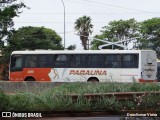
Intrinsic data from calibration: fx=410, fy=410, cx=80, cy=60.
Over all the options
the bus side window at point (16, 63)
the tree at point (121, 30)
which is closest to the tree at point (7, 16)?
the bus side window at point (16, 63)

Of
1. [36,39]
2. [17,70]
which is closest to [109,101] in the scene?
[17,70]

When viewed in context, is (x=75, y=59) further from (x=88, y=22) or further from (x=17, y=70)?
(x=88, y=22)

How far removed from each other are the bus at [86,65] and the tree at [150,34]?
45.3 m

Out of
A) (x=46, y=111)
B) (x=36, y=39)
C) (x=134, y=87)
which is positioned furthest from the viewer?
(x=36, y=39)

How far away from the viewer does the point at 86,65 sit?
1175 inches

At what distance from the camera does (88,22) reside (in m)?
79.1

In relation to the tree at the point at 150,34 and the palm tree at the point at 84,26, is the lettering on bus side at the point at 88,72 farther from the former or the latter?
the palm tree at the point at 84,26

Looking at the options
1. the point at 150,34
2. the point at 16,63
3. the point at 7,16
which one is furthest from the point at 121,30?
the point at 7,16

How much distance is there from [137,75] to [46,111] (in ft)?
65.1

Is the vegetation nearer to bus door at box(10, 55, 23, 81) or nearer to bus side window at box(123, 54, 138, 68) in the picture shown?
bus side window at box(123, 54, 138, 68)

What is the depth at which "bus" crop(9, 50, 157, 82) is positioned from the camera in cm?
2914

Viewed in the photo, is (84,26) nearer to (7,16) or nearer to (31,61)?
(31,61)

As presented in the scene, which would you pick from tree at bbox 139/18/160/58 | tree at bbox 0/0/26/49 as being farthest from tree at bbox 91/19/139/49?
tree at bbox 0/0/26/49

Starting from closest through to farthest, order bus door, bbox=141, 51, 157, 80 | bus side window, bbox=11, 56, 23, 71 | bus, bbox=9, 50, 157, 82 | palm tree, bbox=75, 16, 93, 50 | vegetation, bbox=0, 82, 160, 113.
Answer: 1. vegetation, bbox=0, 82, 160, 113
2. bus, bbox=9, 50, 157, 82
3. bus door, bbox=141, 51, 157, 80
4. bus side window, bbox=11, 56, 23, 71
5. palm tree, bbox=75, 16, 93, 50
